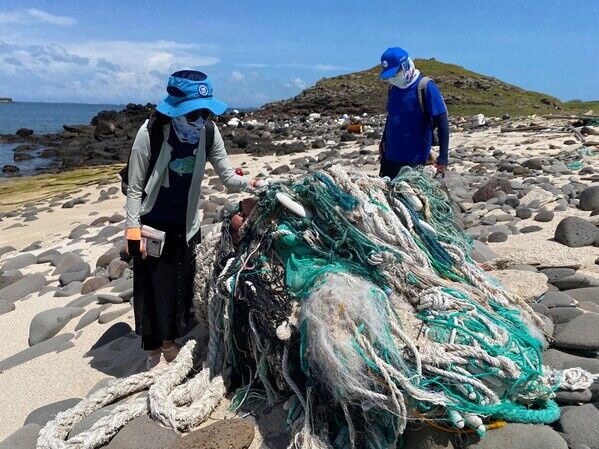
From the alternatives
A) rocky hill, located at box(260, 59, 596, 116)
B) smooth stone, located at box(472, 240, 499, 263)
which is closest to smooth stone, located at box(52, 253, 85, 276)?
smooth stone, located at box(472, 240, 499, 263)

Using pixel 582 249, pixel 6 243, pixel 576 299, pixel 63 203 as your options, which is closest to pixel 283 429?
pixel 576 299

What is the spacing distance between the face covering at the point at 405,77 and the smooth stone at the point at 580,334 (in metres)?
2.63

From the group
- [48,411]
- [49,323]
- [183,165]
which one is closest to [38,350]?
[49,323]

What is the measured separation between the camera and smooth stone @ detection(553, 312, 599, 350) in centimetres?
317

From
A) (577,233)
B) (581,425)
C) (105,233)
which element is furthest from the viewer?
(105,233)

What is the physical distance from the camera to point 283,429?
296 cm

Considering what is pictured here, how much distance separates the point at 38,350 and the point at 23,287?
2.08m

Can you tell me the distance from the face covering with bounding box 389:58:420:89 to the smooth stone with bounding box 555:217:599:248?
6.87ft

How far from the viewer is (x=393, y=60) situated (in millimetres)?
4941

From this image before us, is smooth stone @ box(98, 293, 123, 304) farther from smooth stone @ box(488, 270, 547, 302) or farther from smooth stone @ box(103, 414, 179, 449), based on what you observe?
smooth stone @ box(488, 270, 547, 302)

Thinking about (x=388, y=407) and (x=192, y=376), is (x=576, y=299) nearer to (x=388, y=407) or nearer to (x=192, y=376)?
(x=388, y=407)

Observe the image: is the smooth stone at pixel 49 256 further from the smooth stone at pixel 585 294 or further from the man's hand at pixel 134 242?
the smooth stone at pixel 585 294

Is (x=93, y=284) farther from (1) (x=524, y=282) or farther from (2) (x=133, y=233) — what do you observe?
(1) (x=524, y=282)

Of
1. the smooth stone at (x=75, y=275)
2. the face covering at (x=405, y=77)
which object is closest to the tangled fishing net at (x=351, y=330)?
the face covering at (x=405, y=77)
